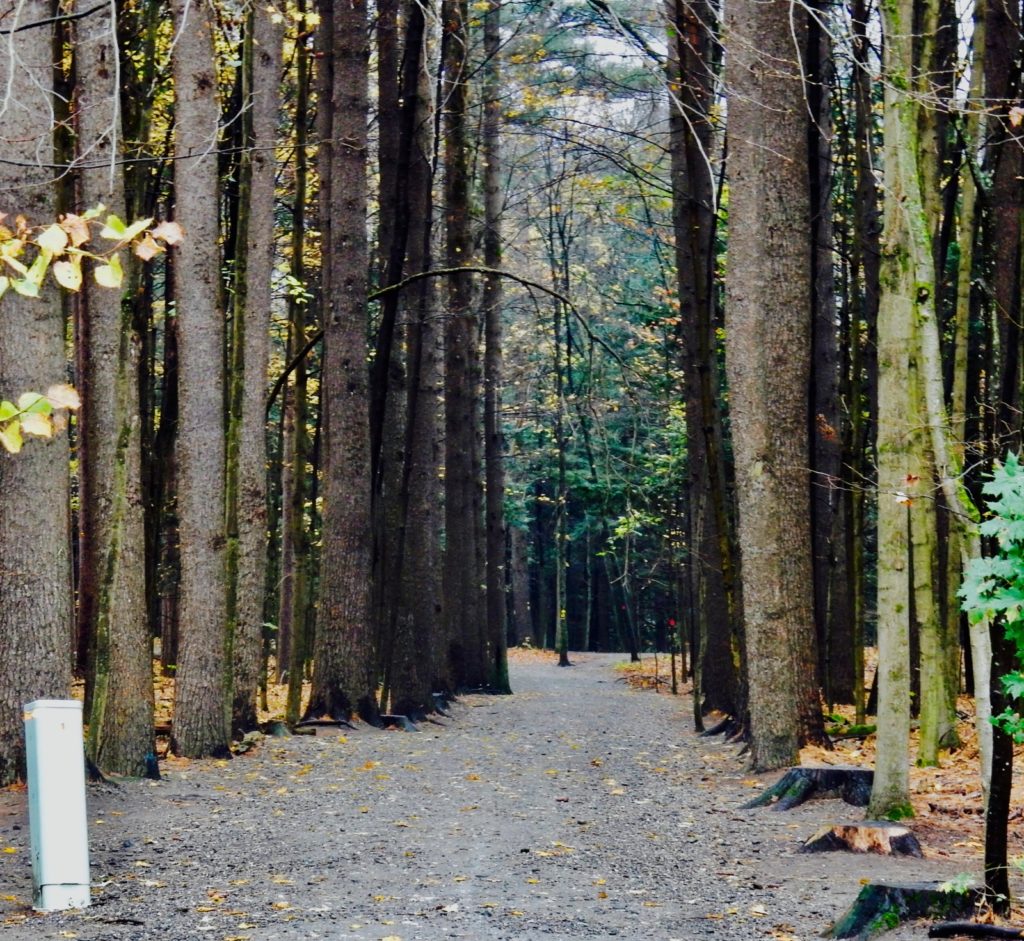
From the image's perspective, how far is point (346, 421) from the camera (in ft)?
52.7

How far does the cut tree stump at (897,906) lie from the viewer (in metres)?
6.00

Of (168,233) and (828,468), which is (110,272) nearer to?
(168,233)

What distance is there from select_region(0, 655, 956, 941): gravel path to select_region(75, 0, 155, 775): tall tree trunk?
64cm

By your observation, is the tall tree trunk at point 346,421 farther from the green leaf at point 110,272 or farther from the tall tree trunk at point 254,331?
the green leaf at point 110,272

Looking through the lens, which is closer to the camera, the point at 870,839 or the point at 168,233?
the point at 168,233

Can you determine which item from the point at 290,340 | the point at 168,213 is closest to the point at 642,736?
the point at 290,340

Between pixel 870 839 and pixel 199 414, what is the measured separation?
7582 mm

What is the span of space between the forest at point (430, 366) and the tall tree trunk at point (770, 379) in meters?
0.03

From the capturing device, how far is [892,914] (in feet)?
19.7

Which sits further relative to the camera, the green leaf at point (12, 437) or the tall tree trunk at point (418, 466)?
the tall tree trunk at point (418, 466)

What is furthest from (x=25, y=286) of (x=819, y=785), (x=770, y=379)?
(x=770, y=379)

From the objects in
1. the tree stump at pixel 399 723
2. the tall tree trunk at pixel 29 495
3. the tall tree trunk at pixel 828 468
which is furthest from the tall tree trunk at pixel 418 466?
the tall tree trunk at pixel 29 495

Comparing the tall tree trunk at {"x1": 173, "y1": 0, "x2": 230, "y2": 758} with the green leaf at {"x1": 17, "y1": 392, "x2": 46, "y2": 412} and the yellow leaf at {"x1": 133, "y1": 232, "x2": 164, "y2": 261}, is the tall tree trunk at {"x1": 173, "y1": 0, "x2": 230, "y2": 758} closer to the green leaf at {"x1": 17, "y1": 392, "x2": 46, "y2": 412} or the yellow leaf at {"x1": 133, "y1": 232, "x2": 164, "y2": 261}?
the yellow leaf at {"x1": 133, "y1": 232, "x2": 164, "y2": 261}

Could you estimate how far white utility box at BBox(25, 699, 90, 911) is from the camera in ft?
22.2
